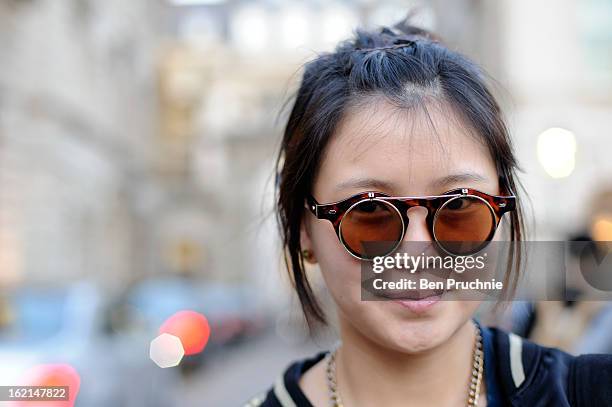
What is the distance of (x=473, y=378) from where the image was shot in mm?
1479

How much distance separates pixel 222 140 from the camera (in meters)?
45.7

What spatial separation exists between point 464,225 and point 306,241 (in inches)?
15.0

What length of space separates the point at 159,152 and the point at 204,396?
1380 inches

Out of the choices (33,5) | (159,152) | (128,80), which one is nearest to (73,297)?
(33,5)

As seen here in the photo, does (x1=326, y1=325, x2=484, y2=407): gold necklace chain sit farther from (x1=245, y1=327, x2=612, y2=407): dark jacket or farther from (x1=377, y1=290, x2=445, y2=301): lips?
(x1=377, y1=290, x2=445, y2=301): lips

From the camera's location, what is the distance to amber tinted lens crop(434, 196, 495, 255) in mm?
1336

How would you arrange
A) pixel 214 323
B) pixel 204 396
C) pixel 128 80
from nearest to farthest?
pixel 204 396, pixel 214 323, pixel 128 80

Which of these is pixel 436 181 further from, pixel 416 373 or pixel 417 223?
pixel 416 373

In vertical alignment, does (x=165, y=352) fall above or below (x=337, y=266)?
below

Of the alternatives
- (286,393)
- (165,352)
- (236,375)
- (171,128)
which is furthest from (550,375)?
(171,128)

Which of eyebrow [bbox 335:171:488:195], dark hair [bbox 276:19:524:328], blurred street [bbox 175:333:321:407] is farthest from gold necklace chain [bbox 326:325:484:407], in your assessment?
blurred street [bbox 175:333:321:407]

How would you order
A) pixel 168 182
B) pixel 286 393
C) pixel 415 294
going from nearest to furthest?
pixel 415 294, pixel 286 393, pixel 168 182

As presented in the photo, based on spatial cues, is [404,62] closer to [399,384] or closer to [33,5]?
[399,384]

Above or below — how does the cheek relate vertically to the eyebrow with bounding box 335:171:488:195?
below
